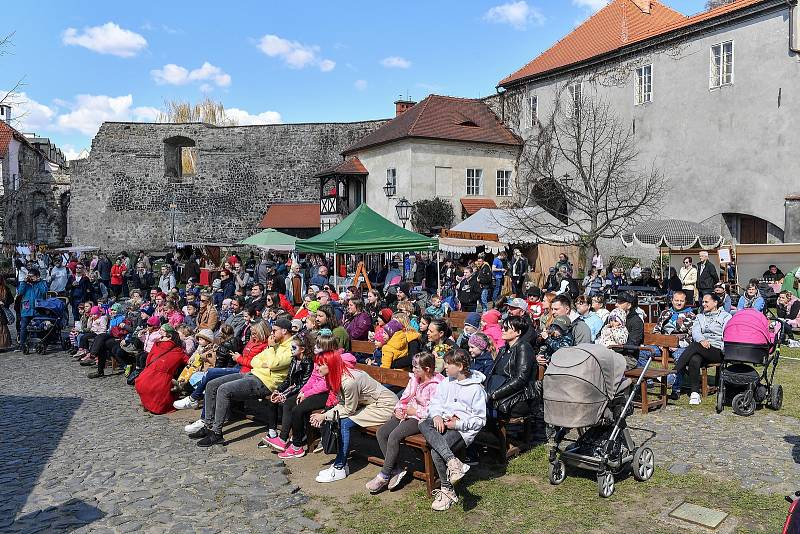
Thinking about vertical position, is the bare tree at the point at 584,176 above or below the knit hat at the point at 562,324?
above

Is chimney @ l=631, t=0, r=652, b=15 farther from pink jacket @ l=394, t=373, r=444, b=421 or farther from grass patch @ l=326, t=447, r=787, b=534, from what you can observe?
pink jacket @ l=394, t=373, r=444, b=421

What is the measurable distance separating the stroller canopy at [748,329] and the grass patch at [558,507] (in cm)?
265

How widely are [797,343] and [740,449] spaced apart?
26.0 feet

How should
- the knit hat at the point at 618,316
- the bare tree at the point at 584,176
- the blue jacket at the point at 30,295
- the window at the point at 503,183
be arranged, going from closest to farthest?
the knit hat at the point at 618,316
the blue jacket at the point at 30,295
the bare tree at the point at 584,176
the window at the point at 503,183

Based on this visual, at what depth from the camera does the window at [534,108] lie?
32.8 meters

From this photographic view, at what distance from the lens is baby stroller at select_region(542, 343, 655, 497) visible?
230 inches

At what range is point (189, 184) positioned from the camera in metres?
48.0

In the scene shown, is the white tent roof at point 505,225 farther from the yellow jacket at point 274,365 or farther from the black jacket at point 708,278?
the yellow jacket at point 274,365

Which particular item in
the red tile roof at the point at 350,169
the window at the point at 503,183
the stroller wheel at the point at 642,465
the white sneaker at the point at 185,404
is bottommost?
the white sneaker at the point at 185,404

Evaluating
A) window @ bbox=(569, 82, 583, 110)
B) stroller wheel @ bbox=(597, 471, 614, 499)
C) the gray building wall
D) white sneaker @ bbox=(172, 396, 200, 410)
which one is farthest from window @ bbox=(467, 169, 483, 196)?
stroller wheel @ bbox=(597, 471, 614, 499)

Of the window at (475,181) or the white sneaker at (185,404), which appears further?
the window at (475,181)

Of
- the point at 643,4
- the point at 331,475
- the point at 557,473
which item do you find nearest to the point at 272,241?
the point at 331,475

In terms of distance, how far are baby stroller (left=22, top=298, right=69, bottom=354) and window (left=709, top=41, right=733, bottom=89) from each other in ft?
75.1

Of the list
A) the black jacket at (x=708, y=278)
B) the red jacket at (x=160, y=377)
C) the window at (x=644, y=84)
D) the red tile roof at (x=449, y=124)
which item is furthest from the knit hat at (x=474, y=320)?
the red tile roof at (x=449, y=124)
